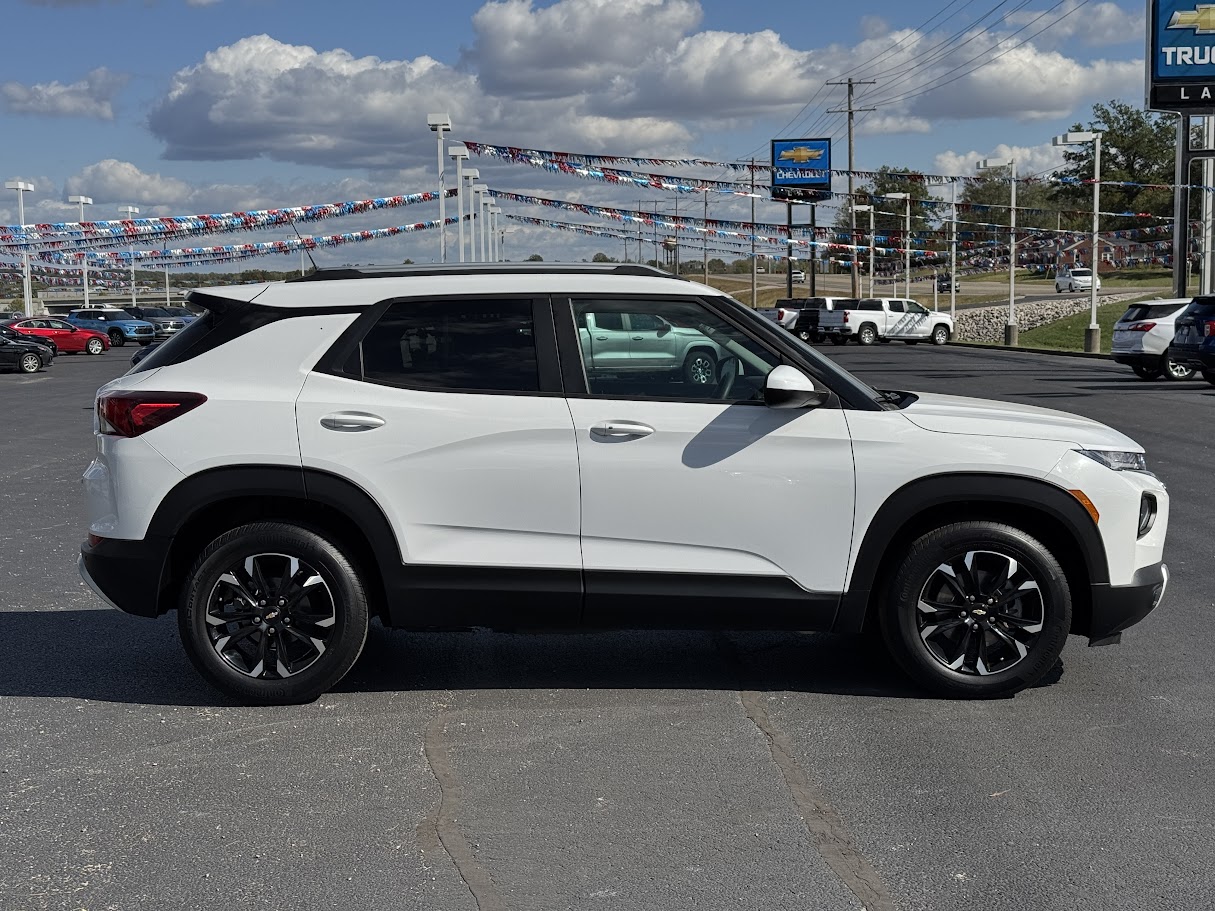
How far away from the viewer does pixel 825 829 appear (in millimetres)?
4238

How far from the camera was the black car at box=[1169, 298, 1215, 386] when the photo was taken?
2297cm

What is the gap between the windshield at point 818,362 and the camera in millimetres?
5449

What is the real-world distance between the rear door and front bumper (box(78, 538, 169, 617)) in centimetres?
74

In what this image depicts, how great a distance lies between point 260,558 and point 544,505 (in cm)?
118

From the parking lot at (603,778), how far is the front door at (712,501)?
48 centimetres

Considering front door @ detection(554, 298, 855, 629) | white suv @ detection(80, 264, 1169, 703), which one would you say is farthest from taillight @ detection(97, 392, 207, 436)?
front door @ detection(554, 298, 855, 629)

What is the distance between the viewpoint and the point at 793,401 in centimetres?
526

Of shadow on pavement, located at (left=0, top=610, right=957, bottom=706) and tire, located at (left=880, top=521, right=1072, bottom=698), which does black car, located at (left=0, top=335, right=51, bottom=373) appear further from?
tire, located at (left=880, top=521, right=1072, bottom=698)

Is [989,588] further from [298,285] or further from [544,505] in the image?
[298,285]

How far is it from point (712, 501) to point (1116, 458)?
168 cm

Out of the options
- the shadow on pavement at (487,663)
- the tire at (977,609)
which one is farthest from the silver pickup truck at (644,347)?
the shadow on pavement at (487,663)

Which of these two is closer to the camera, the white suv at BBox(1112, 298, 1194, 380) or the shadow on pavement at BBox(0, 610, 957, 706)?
the shadow on pavement at BBox(0, 610, 957, 706)

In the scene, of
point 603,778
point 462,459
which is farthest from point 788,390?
point 603,778

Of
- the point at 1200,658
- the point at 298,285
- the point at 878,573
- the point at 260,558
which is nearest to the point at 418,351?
the point at 298,285
